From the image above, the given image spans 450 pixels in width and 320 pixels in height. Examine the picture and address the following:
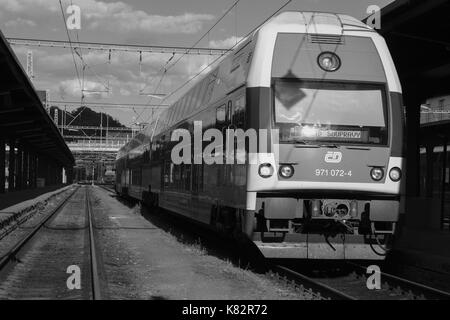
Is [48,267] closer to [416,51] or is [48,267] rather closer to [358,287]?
[358,287]

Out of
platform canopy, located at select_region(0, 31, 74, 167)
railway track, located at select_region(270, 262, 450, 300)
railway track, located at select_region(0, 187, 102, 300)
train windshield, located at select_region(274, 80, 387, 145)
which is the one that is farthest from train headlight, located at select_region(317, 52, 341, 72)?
platform canopy, located at select_region(0, 31, 74, 167)

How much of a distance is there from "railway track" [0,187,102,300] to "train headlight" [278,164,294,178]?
118 inches

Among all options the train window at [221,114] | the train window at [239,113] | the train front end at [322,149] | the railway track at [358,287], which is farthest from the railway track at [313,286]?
the train window at [221,114]

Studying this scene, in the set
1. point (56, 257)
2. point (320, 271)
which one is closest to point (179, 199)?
point (56, 257)

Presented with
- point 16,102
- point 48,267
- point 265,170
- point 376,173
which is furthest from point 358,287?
point 16,102

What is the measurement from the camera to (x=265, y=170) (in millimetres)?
8906

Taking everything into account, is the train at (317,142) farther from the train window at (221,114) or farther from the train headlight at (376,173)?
the train window at (221,114)

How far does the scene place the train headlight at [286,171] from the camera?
29.3ft

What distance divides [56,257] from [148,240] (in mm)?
3113

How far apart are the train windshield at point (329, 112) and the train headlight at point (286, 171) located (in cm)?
39

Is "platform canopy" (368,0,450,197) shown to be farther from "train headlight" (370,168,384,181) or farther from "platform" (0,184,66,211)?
"platform" (0,184,66,211)
